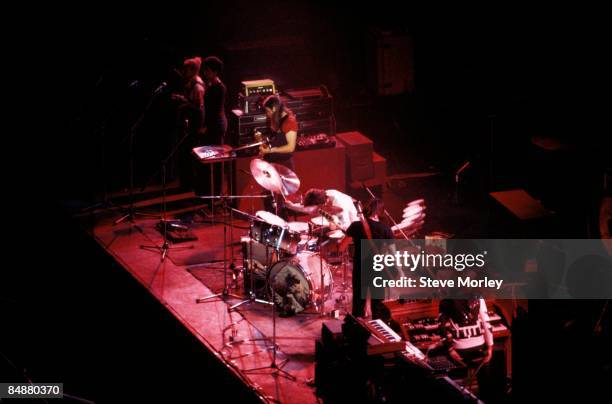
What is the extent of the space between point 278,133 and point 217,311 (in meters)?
2.37

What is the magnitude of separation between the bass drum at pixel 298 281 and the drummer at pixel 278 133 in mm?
1362

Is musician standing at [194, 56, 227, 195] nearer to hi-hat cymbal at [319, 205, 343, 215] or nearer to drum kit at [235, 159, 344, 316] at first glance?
drum kit at [235, 159, 344, 316]

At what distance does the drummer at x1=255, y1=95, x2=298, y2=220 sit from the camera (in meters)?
11.5

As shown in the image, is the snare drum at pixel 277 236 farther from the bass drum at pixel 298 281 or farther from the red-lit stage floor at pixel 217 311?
the red-lit stage floor at pixel 217 311

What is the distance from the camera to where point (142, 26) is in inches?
559

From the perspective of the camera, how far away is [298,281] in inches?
400

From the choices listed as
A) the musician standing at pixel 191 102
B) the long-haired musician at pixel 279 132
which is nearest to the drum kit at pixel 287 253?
the long-haired musician at pixel 279 132

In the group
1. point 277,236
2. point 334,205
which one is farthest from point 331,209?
point 277,236

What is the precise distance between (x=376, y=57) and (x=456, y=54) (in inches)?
51.5

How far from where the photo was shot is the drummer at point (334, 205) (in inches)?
403

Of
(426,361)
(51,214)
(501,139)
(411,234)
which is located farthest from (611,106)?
(51,214)

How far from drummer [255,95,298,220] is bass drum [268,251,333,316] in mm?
1362

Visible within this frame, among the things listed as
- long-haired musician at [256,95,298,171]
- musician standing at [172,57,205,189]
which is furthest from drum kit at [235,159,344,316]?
musician standing at [172,57,205,189]

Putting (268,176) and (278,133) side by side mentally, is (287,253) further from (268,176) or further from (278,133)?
(278,133)
